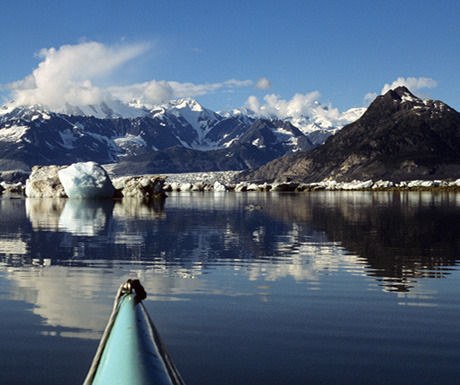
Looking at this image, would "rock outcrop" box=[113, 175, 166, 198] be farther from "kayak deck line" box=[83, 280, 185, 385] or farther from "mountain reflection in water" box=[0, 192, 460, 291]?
"kayak deck line" box=[83, 280, 185, 385]

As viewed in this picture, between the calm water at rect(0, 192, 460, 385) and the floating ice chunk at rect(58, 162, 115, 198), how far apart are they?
65547 millimetres

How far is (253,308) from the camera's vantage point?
1307cm

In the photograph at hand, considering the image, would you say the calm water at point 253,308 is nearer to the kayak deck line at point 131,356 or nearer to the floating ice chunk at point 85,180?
the kayak deck line at point 131,356

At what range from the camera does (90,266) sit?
790 inches

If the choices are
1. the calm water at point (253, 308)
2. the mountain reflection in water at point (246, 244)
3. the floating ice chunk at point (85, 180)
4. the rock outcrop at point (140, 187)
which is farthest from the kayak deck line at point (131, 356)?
the rock outcrop at point (140, 187)

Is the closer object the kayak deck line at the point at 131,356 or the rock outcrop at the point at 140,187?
the kayak deck line at the point at 131,356

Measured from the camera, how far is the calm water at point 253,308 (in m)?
8.86

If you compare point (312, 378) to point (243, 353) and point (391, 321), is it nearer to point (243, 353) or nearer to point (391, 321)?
point (243, 353)

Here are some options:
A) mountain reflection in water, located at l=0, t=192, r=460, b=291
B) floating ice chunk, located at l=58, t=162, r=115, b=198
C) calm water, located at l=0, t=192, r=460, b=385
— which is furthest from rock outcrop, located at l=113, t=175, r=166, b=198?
calm water, located at l=0, t=192, r=460, b=385

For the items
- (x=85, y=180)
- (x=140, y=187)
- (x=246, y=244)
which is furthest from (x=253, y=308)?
(x=140, y=187)

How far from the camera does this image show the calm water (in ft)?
29.1

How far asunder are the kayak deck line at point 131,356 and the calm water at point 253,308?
1.25m

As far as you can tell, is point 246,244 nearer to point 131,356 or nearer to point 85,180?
point 131,356

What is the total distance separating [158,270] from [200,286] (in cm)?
360
